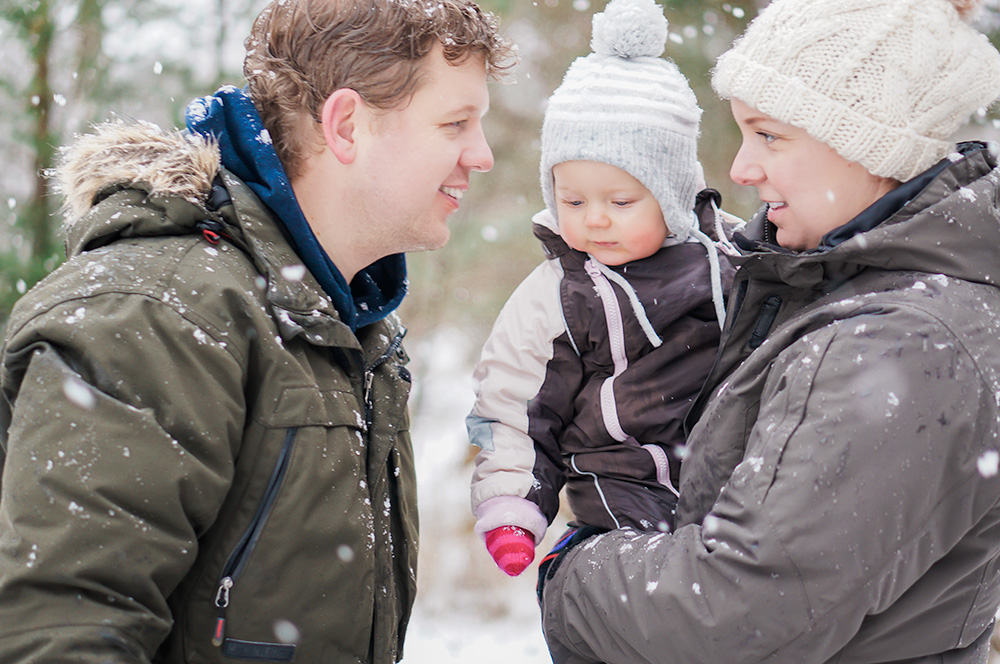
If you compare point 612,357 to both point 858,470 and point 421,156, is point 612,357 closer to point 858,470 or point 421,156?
point 421,156

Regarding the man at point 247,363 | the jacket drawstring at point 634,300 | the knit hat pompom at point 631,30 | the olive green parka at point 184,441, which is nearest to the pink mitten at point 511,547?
the man at point 247,363

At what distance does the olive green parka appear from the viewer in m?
1.38

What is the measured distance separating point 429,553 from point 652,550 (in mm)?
5306

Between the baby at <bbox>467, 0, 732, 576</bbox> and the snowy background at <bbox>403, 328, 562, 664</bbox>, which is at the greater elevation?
the baby at <bbox>467, 0, 732, 576</bbox>

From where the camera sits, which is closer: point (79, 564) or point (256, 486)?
point (79, 564)

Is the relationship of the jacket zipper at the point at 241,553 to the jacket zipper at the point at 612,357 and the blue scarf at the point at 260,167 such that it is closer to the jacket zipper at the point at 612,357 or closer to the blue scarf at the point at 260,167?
the blue scarf at the point at 260,167

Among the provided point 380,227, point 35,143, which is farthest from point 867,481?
point 35,143

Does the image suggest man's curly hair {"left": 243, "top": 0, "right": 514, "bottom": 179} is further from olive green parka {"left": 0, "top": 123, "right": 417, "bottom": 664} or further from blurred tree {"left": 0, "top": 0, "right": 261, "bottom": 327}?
blurred tree {"left": 0, "top": 0, "right": 261, "bottom": 327}

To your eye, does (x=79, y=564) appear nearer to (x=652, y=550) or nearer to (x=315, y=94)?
(x=652, y=550)

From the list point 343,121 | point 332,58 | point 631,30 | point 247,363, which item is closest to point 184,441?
point 247,363

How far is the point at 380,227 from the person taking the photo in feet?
7.03

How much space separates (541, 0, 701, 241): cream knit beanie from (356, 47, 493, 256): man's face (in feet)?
1.14

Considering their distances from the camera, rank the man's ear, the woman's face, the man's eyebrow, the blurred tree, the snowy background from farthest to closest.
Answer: the snowy background → the blurred tree → the man's eyebrow → the man's ear → the woman's face

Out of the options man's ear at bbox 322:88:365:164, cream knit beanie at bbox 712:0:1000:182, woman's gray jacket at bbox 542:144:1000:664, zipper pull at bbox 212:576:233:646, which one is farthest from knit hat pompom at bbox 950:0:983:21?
zipper pull at bbox 212:576:233:646
